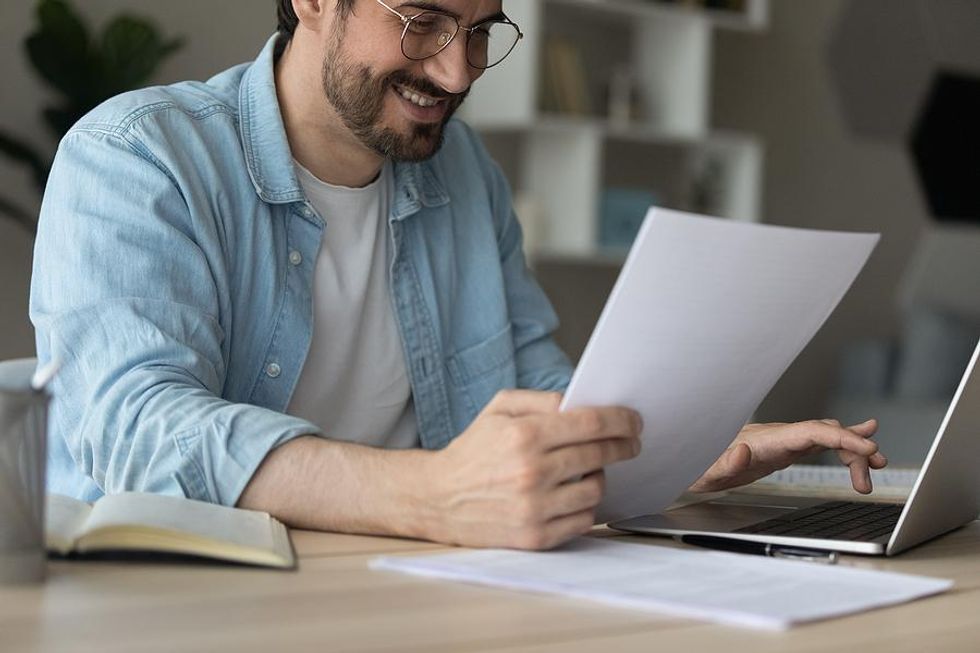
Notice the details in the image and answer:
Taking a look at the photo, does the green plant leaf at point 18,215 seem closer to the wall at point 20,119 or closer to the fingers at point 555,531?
the wall at point 20,119

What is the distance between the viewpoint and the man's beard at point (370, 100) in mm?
1670

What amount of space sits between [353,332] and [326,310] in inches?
2.0

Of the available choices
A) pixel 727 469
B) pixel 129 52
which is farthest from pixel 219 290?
pixel 129 52

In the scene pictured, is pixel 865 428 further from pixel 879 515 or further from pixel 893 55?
pixel 893 55

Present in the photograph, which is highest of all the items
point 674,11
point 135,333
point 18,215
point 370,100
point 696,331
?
point 674,11

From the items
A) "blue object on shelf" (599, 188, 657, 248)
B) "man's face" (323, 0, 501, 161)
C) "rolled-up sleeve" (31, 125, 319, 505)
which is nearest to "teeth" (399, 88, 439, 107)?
"man's face" (323, 0, 501, 161)

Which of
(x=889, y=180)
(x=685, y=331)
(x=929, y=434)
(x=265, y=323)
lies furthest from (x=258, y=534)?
(x=889, y=180)

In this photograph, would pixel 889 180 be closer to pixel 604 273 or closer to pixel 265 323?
pixel 604 273

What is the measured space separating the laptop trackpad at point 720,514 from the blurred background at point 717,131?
A: 252 cm

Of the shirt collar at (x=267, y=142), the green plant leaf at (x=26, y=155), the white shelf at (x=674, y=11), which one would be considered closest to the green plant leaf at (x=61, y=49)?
the green plant leaf at (x=26, y=155)

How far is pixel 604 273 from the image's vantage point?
5.01 m

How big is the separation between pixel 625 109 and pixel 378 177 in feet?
10.2

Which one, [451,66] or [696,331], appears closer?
[696,331]

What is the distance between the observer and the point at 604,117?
15.9ft
